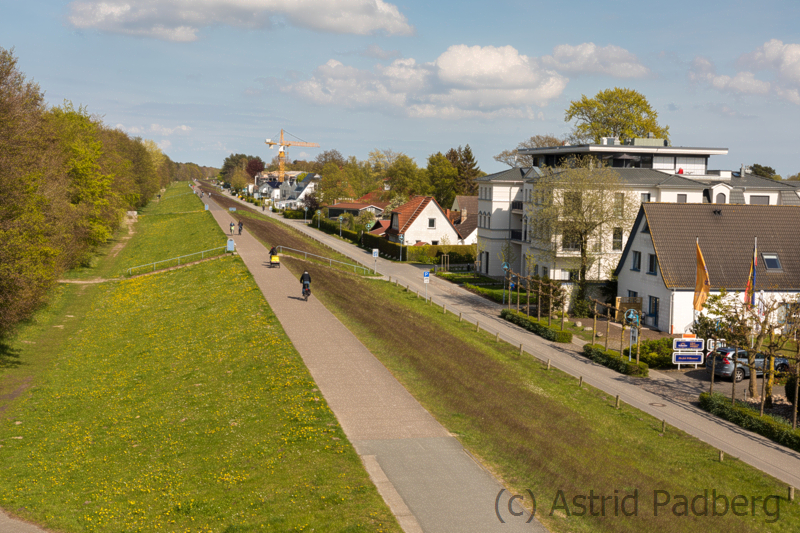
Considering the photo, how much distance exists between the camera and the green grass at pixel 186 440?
14.3m

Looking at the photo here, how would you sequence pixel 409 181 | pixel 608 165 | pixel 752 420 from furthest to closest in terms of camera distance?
pixel 409 181 → pixel 608 165 → pixel 752 420

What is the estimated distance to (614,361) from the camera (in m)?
32.9

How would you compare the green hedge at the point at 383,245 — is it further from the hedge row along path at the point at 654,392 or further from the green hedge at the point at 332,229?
the hedge row along path at the point at 654,392

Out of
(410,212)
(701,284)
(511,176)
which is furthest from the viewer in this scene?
(410,212)

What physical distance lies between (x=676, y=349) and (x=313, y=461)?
2325 cm

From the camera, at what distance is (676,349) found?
3197cm

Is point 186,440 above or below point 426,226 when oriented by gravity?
below

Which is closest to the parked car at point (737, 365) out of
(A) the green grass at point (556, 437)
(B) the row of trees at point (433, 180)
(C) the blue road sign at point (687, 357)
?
(C) the blue road sign at point (687, 357)

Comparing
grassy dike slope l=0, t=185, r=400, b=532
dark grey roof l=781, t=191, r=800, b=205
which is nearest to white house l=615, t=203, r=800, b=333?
dark grey roof l=781, t=191, r=800, b=205

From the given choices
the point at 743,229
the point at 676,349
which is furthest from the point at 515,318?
the point at 743,229

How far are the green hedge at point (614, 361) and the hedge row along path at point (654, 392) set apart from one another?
1.15ft

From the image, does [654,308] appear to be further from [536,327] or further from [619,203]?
[619,203]

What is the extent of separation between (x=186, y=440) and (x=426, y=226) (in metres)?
57.6

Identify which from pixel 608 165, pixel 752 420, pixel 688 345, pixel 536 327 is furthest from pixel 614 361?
pixel 608 165
